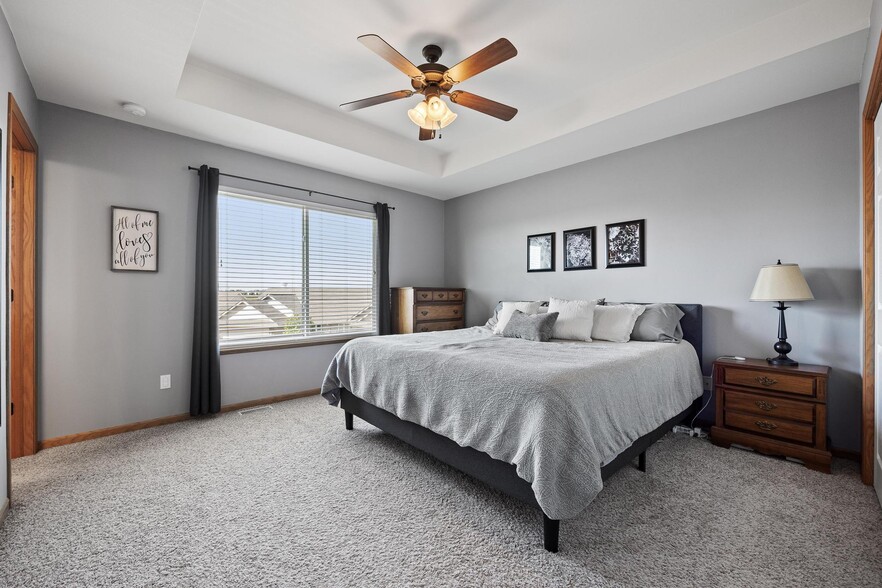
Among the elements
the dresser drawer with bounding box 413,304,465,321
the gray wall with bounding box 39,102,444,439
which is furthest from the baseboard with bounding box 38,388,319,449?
the dresser drawer with bounding box 413,304,465,321

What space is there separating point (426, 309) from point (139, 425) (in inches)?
118

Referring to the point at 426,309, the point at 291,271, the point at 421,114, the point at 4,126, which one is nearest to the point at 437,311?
the point at 426,309

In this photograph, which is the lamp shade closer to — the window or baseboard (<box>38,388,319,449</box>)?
the window

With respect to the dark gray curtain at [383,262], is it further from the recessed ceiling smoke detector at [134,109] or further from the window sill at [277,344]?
the recessed ceiling smoke detector at [134,109]

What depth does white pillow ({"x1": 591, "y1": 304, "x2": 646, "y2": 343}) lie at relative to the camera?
10.6 ft

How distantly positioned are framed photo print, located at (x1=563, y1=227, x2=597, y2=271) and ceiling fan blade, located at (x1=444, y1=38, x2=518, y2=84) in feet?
7.56

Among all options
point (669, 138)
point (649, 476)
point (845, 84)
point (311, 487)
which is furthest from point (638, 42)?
point (311, 487)

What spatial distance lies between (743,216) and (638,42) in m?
1.63

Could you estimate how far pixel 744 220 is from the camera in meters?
3.12

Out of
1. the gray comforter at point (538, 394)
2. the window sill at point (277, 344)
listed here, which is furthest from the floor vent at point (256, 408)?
the gray comforter at point (538, 394)

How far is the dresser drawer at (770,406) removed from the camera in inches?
98.8

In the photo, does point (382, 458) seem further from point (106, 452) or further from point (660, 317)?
point (660, 317)

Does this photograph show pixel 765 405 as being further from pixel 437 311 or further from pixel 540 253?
pixel 437 311

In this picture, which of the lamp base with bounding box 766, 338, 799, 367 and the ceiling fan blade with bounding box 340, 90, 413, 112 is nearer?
the ceiling fan blade with bounding box 340, 90, 413, 112
